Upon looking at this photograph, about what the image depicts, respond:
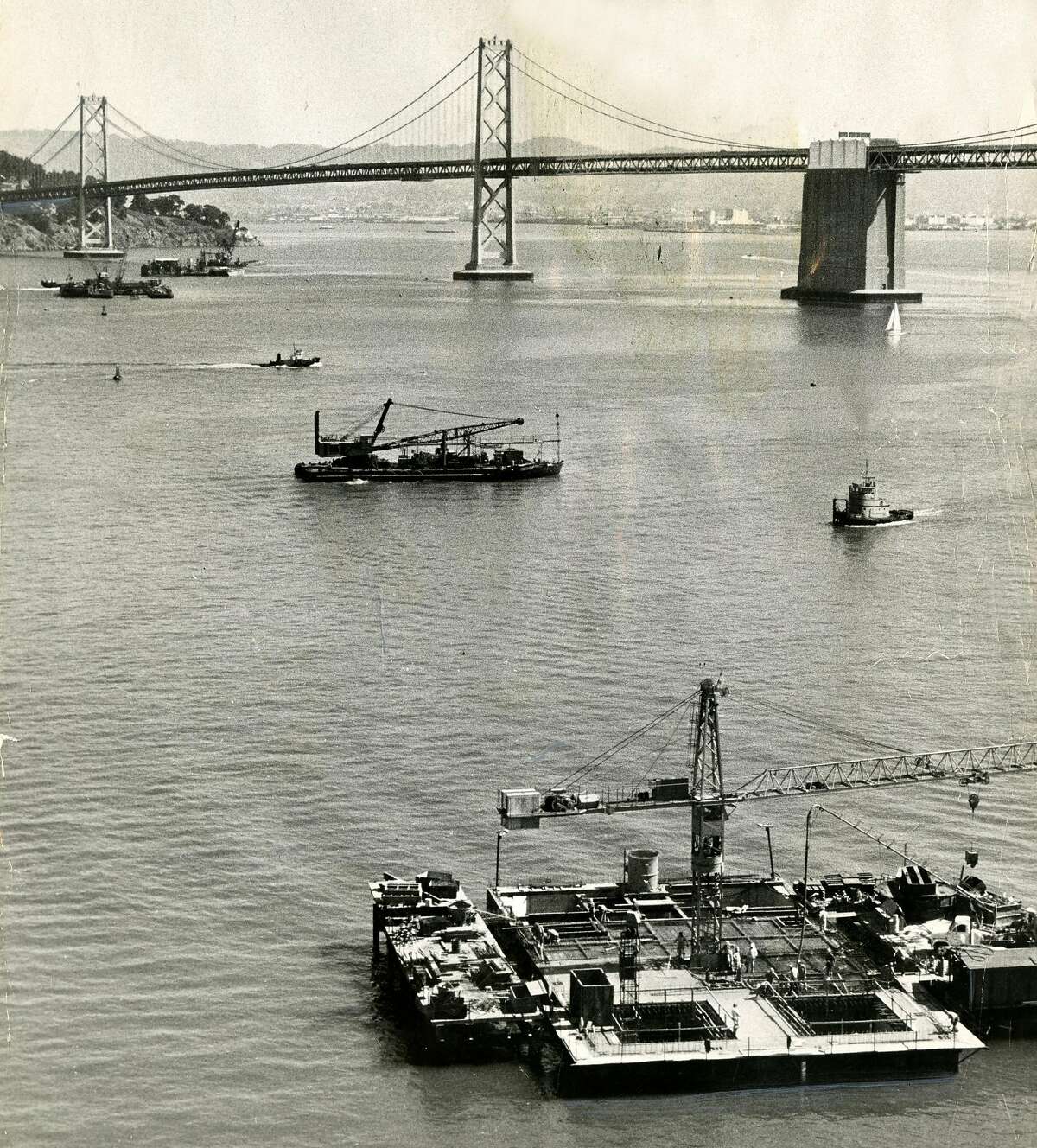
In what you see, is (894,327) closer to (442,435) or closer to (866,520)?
(442,435)

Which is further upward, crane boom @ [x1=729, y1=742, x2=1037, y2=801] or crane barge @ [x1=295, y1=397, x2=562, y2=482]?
crane barge @ [x1=295, y1=397, x2=562, y2=482]

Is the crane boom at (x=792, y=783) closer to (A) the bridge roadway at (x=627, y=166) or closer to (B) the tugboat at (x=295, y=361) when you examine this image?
(B) the tugboat at (x=295, y=361)

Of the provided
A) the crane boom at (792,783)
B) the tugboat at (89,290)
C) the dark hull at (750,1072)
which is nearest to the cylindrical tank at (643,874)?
A: the crane boom at (792,783)

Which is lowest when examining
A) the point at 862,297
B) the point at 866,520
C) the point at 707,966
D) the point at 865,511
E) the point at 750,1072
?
the point at 750,1072

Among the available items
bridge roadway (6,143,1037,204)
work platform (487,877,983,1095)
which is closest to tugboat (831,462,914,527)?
work platform (487,877,983,1095)

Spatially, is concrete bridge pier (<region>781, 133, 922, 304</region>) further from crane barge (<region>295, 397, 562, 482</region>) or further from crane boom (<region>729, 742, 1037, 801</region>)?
crane boom (<region>729, 742, 1037, 801</region>)

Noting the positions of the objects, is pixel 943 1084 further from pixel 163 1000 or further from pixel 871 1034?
pixel 163 1000

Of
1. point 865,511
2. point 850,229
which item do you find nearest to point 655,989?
point 865,511
